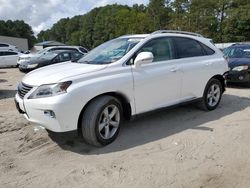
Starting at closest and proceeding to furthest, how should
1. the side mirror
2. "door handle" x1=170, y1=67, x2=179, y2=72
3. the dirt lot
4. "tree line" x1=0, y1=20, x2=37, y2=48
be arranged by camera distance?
1. the dirt lot
2. the side mirror
3. "door handle" x1=170, y1=67, x2=179, y2=72
4. "tree line" x1=0, y1=20, x2=37, y2=48

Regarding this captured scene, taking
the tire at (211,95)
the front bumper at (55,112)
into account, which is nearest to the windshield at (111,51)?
the front bumper at (55,112)

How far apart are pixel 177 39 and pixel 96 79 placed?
→ 2.20 meters

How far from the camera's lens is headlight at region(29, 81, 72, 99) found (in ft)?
13.9

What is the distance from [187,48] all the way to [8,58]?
57.7ft

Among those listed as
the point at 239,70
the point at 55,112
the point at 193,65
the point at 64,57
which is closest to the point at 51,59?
the point at 64,57

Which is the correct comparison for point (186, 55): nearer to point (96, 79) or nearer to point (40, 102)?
point (96, 79)

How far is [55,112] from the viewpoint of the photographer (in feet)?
13.6

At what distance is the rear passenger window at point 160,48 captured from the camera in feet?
17.7

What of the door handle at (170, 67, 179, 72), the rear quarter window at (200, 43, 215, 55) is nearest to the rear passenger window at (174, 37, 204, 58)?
the rear quarter window at (200, 43, 215, 55)

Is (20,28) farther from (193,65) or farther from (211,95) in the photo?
(193,65)

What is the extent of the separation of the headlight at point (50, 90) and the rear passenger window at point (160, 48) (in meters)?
1.62

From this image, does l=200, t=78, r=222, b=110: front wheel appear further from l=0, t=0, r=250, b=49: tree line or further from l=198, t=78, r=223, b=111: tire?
l=0, t=0, r=250, b=49: tree line

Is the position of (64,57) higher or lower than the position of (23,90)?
lower

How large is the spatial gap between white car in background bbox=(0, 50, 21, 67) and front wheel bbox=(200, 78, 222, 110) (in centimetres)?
1739
